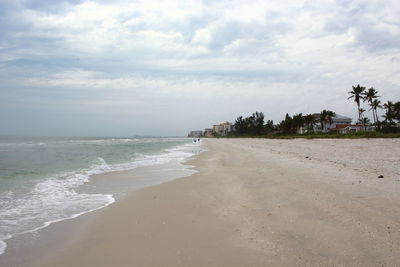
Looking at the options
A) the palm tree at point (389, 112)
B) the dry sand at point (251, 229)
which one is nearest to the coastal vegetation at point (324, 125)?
the palm tree at point (389, 112)

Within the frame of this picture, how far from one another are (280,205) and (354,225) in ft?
5.63

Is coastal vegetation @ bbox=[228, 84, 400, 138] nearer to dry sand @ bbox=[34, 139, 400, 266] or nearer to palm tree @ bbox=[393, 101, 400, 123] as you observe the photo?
palm tree @ bbox=[393, 101, 400, 123]

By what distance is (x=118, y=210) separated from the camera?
6.57 meters

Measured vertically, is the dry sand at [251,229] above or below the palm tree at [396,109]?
below

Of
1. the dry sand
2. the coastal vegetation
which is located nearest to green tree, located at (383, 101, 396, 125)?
the coastal vegetation

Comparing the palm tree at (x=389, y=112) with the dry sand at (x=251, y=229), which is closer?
the dry sand at (x=251, y=229)

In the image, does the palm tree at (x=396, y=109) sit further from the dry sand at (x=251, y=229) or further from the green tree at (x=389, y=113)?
the dry sand at (x=251, y=229)

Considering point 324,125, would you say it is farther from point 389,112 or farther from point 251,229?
point 251,229

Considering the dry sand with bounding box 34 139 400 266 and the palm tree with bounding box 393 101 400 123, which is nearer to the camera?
the dry sand with bounding box 34 139 400 266

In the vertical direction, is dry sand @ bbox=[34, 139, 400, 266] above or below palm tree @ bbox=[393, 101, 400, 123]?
below

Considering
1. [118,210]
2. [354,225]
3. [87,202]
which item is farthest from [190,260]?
[87,202]

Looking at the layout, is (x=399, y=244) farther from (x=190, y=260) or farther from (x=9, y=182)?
(x=9, y=182)

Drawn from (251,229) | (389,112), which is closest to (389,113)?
(389,112)

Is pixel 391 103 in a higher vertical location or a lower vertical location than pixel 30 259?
higher
